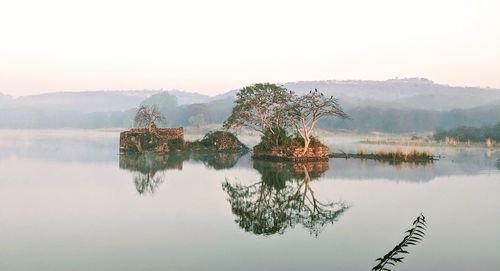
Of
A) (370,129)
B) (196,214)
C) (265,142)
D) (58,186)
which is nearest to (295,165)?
(265,142)

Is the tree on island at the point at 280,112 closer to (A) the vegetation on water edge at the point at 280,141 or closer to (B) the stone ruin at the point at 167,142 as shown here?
(A) the vegetation on water edge at the point at 280,141

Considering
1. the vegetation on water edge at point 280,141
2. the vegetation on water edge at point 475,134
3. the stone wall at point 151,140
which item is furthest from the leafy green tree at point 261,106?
the vegetation on water edge at point 475,134

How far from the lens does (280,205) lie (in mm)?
20297

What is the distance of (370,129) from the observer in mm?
132625

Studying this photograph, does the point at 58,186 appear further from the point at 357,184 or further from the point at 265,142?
the point at 265,142

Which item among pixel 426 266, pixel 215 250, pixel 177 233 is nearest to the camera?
pixel 426 266

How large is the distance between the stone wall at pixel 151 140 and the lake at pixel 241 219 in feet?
60.6

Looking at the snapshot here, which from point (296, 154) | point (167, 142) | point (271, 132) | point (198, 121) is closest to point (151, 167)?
point (296, 154)

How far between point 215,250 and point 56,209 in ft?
27.0

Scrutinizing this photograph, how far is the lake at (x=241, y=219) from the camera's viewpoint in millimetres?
12375

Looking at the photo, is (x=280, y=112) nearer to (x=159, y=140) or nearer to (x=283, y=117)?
(x=283, y=117)

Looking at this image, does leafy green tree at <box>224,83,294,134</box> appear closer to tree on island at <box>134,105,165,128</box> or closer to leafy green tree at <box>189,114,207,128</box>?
tree on island at <box>134,105,165,128</box>

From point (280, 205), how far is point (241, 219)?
305 cm

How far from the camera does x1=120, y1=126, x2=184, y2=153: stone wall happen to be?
5172 cm
